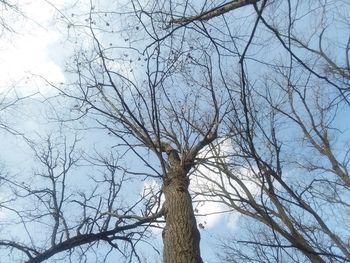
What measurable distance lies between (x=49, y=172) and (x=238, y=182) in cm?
359

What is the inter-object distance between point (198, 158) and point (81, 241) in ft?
6.39

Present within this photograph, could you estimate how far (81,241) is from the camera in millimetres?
4766

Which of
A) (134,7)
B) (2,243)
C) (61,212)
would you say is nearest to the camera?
(134,7)

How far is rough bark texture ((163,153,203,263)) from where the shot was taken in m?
3.32

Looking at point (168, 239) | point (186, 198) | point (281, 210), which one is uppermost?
point (281, 210)

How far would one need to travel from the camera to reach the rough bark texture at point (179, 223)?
332cm

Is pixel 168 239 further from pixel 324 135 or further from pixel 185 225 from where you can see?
pixel 324 135

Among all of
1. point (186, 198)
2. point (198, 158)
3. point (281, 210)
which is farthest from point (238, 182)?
point (186, 198)

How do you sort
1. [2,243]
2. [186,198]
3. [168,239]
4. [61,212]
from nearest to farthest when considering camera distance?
[168,239], [186,198], [2,243], [61,212]

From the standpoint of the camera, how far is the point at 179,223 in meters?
3.62

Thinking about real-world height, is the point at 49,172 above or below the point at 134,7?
above

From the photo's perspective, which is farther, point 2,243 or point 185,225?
point 2,243

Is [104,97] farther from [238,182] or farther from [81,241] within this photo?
[238,182]

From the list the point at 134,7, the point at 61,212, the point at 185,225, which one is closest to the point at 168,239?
the point at 185,225
